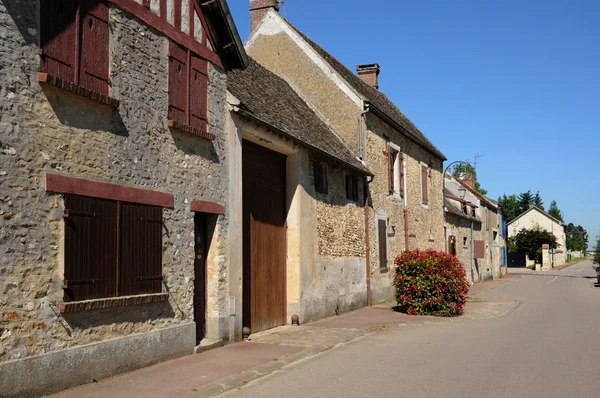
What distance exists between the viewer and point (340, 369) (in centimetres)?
817

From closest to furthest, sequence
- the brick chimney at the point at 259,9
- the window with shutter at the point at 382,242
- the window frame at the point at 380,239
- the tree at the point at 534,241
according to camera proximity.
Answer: the window frame at the point at 380,239 < the window with shutter at the point at 382,242 < the brick chimney at the point at 259,9 < the tree at the point at 534,241

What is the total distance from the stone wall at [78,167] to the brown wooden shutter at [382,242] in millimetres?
9399

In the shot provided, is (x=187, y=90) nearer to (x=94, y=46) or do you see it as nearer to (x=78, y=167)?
(x=94, y=46)

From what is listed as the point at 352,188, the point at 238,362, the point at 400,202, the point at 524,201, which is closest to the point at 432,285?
the point at 352,188

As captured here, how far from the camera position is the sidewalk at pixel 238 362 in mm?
6715

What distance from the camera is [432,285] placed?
15.1 meters

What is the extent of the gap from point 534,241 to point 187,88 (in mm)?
62197

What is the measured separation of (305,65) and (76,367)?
13378mm

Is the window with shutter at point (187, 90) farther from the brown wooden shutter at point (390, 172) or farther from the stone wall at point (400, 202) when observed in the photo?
the brown wooden shutter at point (390, 172)

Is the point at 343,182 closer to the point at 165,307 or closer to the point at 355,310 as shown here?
the point at 355,310

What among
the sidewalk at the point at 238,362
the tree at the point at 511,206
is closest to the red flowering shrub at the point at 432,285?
the sidewalk at the point at 238,362

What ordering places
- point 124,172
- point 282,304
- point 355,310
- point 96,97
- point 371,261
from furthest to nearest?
point 371,261 → point 355,310 → point 282,304 → point 124,172 → point 96,97

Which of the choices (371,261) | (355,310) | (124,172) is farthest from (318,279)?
(124,172)

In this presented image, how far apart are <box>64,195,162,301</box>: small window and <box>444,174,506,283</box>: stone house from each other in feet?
68.9
